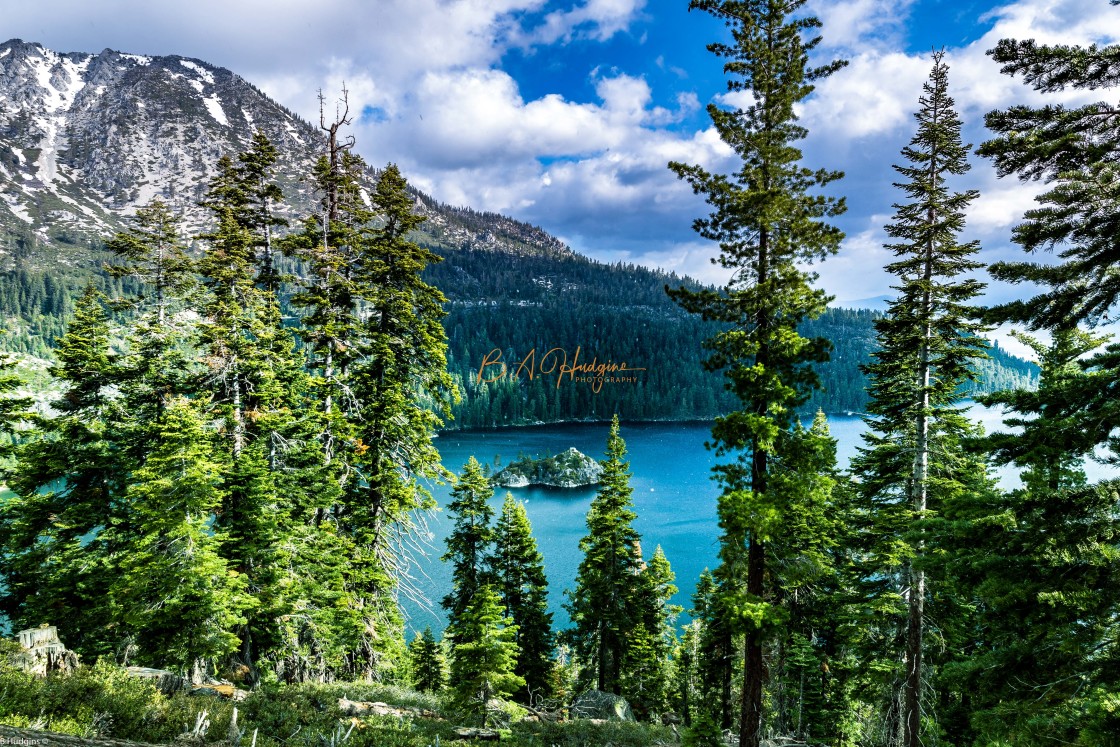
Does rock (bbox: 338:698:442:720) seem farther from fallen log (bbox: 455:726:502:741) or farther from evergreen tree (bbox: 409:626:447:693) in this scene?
evergreen tree (bbox: 409:626:447:693)

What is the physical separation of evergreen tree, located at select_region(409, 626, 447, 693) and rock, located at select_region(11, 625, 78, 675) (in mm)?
25003

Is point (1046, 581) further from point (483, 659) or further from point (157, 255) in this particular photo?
point (157, 255)

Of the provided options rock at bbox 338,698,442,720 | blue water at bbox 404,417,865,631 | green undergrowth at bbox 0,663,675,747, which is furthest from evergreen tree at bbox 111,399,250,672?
blue water at bbox 404,417,865,631

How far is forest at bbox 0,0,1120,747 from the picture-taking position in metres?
5.91

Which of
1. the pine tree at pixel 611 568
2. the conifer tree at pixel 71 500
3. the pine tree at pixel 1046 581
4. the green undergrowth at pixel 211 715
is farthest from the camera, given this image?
the pine tree at pixel 611 568

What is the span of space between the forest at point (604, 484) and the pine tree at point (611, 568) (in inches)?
6.7

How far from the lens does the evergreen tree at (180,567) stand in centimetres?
1334

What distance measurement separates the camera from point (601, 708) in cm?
1989

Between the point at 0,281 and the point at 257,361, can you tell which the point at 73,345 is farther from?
the point at 0,281

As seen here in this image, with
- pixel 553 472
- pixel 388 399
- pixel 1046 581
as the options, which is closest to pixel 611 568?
pixel 388 399

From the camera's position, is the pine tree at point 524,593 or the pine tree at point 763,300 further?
the pine tree at point 524,593

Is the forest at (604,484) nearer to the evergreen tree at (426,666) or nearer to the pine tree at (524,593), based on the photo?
the pine tree at (524,593)

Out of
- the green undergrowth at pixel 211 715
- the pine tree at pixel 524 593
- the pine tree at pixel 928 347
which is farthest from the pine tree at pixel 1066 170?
the pine tree at pixel 524 593

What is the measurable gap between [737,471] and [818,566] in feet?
8.04
